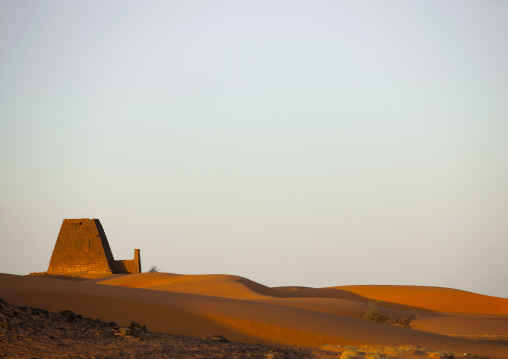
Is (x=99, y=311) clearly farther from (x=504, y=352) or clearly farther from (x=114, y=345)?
(x=504, y=352)

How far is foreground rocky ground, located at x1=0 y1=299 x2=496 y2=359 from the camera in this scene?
10984mm

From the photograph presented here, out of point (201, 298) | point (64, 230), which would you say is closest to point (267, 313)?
point (201, 298)

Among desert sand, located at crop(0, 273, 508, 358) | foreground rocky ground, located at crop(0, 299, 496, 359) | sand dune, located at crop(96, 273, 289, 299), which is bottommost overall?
foreground rocky ground, located at crop(0, 299, 496, 359)

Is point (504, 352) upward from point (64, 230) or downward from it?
downward

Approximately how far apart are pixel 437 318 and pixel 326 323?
1199cm

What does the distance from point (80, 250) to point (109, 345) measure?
24.0 meters

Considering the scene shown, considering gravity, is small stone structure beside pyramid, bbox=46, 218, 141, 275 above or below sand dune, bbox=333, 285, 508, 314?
above

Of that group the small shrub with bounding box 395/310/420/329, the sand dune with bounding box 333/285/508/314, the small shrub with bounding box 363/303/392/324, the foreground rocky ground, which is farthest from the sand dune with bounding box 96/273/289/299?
the foreground rocky ground

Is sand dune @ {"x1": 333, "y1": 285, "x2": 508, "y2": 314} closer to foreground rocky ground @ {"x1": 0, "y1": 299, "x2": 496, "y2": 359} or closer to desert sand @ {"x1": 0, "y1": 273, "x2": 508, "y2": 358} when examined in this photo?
desert sand @ {"x1": 0, "y1": 273, "x2": 508, "y2": 358}

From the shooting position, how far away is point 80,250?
34625 millimetres

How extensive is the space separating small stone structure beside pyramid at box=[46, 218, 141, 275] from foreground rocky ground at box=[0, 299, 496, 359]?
21.0 metres

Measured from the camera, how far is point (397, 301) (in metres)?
38.8

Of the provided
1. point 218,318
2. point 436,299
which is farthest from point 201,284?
point 436,299

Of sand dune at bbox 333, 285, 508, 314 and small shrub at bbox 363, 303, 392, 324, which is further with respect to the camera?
sand dune at bbox 333, 285, 508, 314
